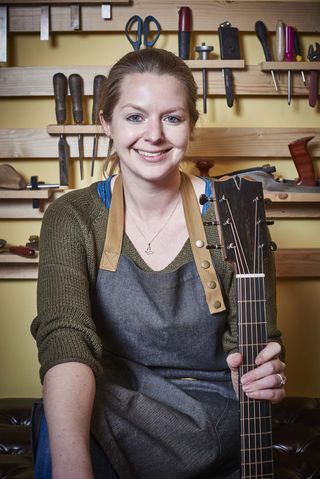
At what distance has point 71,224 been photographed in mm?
1602

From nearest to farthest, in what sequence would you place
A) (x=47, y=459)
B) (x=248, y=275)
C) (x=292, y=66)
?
1. (x=47, y=459)
2. (x=248, y=275)
3. (x=292, y=66)

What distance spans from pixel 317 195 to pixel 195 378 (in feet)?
3.55

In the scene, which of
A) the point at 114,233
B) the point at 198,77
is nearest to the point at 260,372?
the point at 114,233

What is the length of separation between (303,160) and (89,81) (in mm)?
957

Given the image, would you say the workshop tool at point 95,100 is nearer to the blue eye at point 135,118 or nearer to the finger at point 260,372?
the blue eye at point 135,118

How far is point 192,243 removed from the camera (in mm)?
1658

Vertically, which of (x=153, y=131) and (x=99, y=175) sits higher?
(x=153, y=131)

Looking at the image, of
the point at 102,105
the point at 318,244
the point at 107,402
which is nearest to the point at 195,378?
the point at 107,402

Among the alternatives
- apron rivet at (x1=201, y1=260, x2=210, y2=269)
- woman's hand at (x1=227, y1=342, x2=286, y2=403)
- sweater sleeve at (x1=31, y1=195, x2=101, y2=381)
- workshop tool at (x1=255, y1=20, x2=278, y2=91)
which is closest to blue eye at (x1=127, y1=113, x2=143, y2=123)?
sweater sleeve at (x1=31, y1=195, x2=101, y2=381)

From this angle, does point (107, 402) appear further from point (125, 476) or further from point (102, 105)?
point (102, 105)

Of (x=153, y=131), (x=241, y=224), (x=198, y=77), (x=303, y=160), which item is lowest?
(x=241, y=224)

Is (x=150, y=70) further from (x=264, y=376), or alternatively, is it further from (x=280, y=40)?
(x=280, y=40)

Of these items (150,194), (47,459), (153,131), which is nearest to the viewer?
(47,459)

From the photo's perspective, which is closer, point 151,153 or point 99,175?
point 151,153
